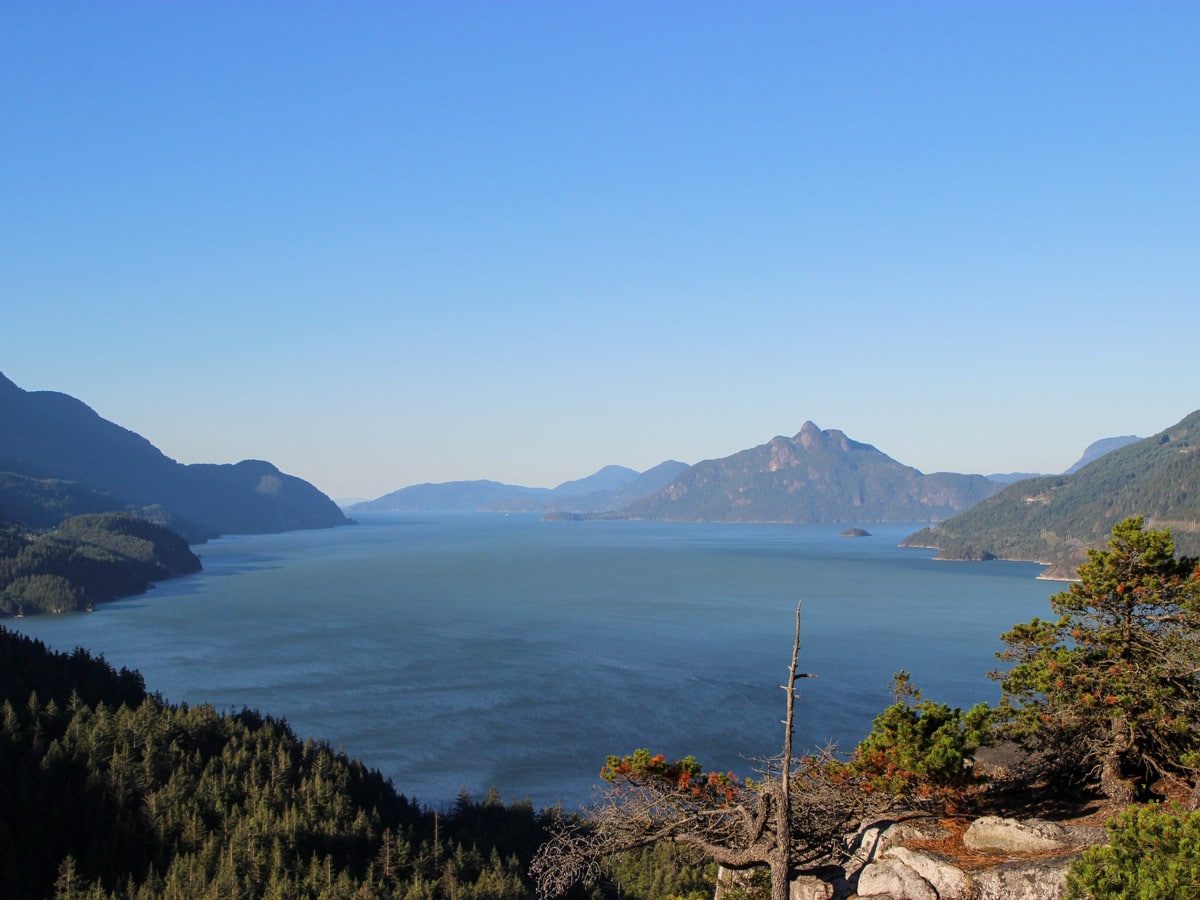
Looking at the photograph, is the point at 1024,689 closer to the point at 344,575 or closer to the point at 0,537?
the point at 344,575

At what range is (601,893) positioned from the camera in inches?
2144

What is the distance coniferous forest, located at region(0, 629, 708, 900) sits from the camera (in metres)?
49.9

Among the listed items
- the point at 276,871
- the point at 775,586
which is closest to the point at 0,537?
the point at 775,586

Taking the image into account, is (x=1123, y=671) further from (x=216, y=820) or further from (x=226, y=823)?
(x=216, y=820)

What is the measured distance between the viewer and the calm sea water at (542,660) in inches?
2628

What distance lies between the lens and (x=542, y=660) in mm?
98375

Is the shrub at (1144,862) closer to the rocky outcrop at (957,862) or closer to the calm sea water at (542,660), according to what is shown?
the rocky outcrop at (957,862)

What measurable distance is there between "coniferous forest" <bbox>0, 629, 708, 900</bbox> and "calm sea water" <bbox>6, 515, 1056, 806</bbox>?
17.4ft

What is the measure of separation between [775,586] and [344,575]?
92368 millimetres

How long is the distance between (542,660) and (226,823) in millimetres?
46669

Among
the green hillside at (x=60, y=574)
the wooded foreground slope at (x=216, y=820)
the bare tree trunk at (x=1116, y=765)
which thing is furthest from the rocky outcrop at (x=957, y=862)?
the green hillside at (x=60, y=574)

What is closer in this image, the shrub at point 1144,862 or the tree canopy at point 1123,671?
the shrub at point 1144,862

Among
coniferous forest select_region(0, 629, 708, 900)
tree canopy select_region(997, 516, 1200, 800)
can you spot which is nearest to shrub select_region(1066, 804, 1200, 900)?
tree canopy select_region(997, 516, 1200, 800)

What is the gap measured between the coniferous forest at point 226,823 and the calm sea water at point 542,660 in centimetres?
532
